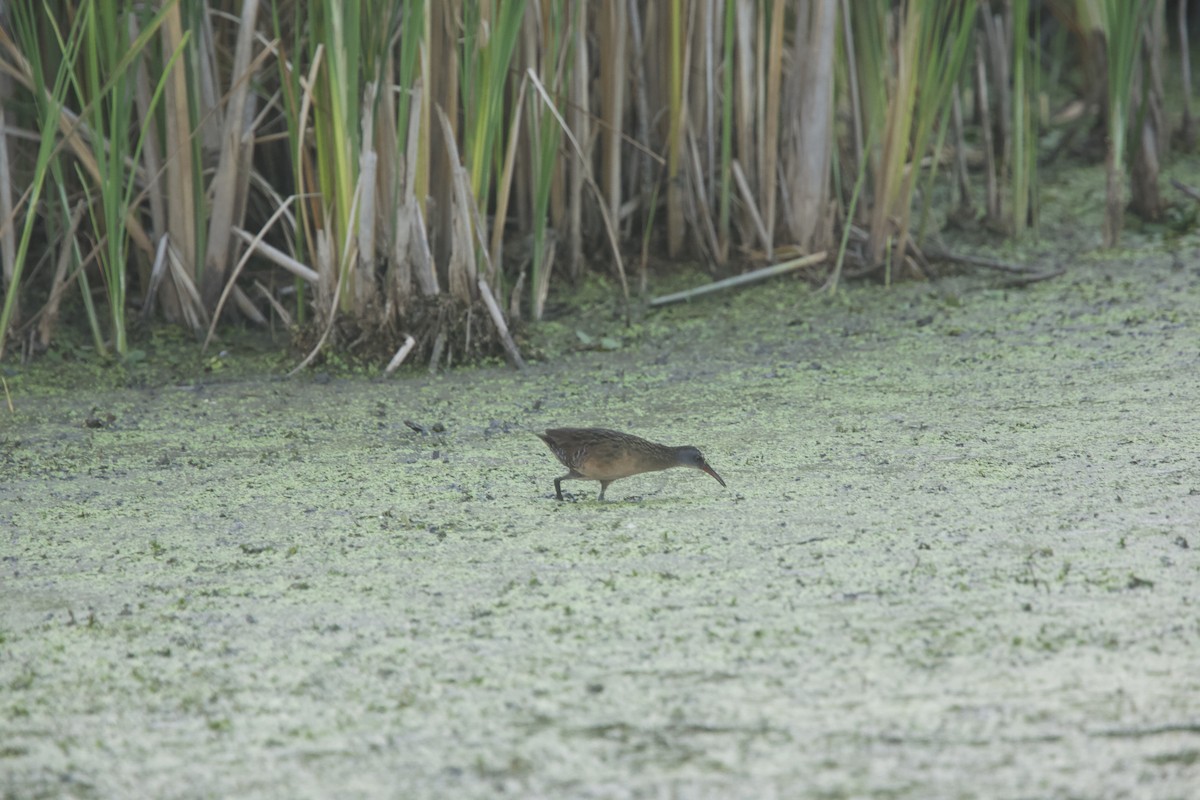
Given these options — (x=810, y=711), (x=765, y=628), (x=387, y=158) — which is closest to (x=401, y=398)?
(x=387, y=158)

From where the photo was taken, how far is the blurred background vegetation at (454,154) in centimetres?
348

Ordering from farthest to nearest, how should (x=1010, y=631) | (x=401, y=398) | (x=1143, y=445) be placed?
(x=401, y=398) → (x=1143, y=445) → (x=1010, y=631)

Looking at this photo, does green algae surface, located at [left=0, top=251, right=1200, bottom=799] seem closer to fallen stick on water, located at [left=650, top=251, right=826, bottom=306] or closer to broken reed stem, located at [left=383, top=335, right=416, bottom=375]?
broken reed stem, located at [left=383, top=335, right=416, bottom=375]

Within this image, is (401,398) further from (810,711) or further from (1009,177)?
(1009,177)

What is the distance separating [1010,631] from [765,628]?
284mm

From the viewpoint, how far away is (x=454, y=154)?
3.51 m

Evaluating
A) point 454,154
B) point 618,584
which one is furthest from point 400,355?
point 618,584

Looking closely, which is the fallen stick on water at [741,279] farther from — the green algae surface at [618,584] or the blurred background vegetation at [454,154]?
the green algae surface at [618,584]

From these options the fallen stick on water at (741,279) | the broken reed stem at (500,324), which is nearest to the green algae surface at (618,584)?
the broken reed stem at (500,324)

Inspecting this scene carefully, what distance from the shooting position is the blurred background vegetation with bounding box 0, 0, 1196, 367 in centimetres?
348

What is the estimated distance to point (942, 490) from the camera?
8.21ft

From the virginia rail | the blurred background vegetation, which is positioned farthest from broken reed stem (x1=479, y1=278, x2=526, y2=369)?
the virginia rail

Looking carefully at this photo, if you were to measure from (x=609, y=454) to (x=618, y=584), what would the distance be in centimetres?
45

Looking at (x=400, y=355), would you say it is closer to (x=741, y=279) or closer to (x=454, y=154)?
(x=454, y=154)
